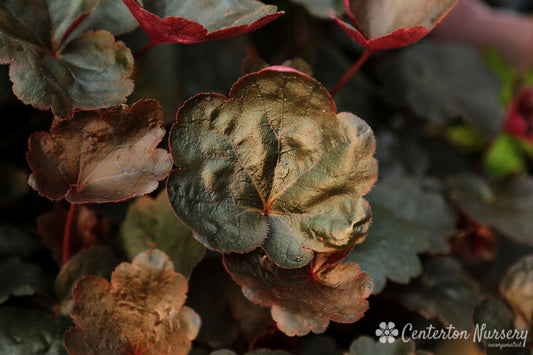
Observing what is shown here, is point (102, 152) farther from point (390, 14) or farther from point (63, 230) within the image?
point (390, 14)

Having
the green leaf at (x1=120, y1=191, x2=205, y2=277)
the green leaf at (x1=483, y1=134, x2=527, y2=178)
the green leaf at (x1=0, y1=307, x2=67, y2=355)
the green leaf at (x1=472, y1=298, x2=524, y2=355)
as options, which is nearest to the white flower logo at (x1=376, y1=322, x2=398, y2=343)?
the green leaf at (x1=472, y1=298, x2=524, y2=355)

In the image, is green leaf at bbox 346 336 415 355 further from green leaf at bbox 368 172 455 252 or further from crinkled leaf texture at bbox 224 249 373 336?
green leaf at bbox 368 172 455 252

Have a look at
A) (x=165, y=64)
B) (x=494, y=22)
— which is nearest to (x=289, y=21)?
(x=165, y=64)

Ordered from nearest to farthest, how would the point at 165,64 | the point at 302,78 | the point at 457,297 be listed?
the point at 302,78, the point at 457,297, the point at 165,64

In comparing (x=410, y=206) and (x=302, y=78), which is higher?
(x=302, y=78)

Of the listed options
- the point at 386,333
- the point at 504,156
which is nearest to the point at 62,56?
the point at 386,333

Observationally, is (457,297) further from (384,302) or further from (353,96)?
(353,96)

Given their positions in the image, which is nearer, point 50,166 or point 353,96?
point 50,166
